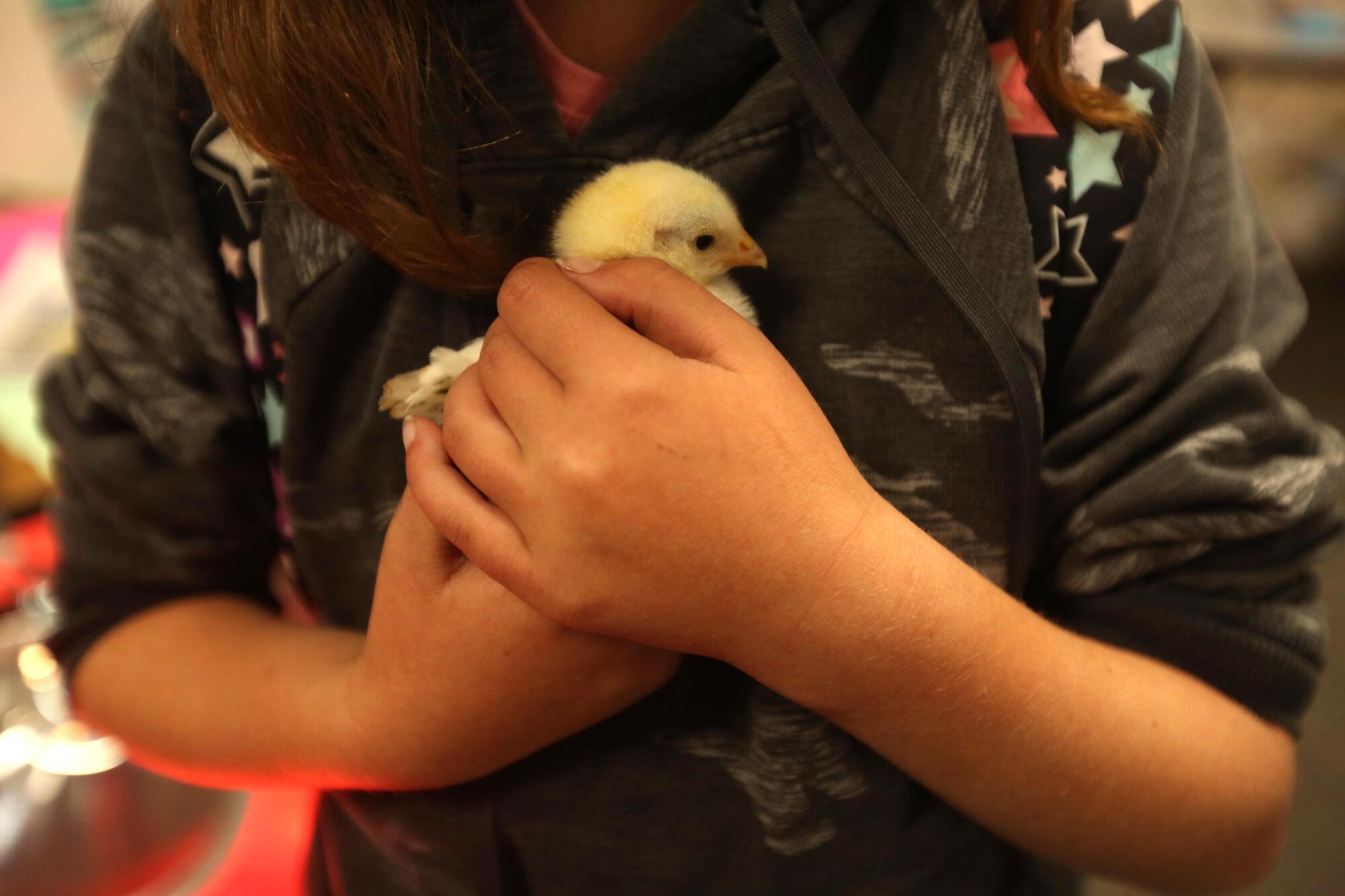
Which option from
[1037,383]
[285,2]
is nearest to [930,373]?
[1037,383]

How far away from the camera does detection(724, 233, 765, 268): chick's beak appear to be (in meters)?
0.55

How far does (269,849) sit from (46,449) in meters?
0.78

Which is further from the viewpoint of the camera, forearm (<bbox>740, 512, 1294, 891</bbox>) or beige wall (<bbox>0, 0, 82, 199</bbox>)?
beige wall (<bbox>0, 0, 82, 199</bbox>)

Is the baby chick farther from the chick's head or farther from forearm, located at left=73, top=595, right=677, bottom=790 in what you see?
forearm, located at left=73, top=595, right=677, bottom=790

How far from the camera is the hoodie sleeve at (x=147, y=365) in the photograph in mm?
618

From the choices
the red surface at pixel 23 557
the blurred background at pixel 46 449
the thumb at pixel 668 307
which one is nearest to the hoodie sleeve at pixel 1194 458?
the thumb at pixel 668 307

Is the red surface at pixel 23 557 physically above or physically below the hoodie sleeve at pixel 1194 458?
below

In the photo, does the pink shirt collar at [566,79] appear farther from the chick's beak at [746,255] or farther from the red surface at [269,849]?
the red surface at [269,849]

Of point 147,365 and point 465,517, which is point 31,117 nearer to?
point 147,365

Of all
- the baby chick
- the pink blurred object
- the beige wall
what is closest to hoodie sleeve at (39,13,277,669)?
the baby chick

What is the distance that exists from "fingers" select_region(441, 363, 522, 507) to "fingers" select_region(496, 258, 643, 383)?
0.04 m

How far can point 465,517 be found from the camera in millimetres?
493

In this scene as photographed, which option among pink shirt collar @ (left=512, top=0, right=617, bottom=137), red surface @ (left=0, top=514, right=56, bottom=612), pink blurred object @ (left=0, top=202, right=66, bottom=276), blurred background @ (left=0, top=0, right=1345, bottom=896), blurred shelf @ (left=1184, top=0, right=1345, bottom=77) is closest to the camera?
pink shirt collar @ (left=512, top=0, right=617, bottom=137)

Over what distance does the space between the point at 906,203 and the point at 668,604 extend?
11.0 inches
